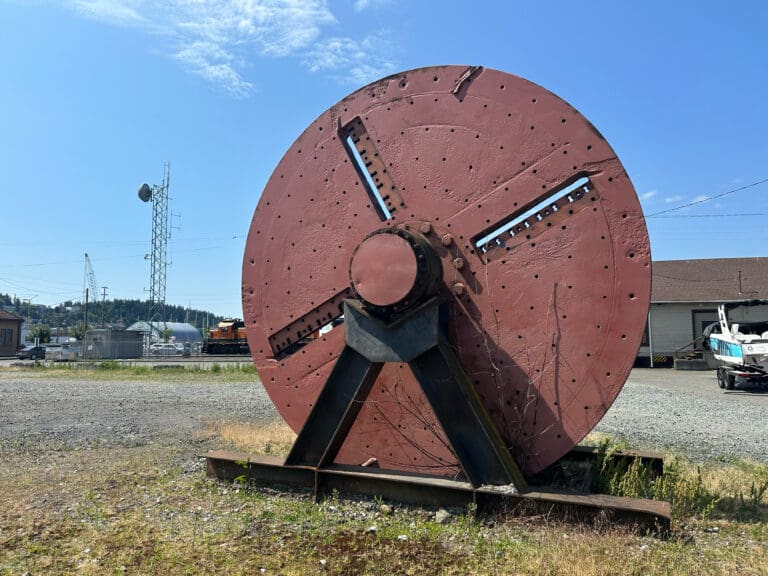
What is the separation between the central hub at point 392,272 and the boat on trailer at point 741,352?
47.1ft

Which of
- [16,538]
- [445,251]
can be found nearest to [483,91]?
[445,251]

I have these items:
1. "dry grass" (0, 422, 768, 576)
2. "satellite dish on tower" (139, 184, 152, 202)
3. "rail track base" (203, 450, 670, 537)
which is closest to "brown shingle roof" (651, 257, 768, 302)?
"rail track base" (203, 450, 670, 537)

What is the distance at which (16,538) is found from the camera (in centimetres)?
348

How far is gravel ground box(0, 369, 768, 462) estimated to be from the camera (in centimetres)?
705

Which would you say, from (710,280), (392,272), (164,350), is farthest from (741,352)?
(164,350)

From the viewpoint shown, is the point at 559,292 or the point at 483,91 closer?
the point at 559,292

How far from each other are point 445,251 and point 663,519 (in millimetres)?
2160

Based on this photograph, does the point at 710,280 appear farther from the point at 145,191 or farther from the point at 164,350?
the point at 145,191

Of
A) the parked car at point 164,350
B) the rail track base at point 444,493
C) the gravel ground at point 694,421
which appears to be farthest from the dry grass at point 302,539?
the parked car at point 164,350

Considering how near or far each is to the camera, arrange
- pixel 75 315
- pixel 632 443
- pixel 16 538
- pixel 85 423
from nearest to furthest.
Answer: pixel 16 538 → pixel 632 443 → pixel 85 423 → pixel 75 315

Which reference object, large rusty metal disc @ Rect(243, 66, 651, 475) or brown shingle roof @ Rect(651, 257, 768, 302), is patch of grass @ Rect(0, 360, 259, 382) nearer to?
large rusty metal disc @ Rect(243, 66, 651, 475)

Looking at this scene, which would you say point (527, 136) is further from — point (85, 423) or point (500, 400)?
point (85, 423)

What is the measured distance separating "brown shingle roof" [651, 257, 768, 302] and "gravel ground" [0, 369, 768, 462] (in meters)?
12.6

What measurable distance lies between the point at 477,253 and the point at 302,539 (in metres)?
2.21
